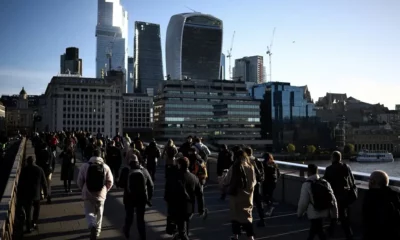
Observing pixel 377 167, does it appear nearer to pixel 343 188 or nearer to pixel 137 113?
pixel 343 188

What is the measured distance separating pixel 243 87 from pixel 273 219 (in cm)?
15078

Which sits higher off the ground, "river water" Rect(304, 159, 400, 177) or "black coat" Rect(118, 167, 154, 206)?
"black coat" Rect(118, 167, 154, 206)

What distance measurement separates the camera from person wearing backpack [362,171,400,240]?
5.57m

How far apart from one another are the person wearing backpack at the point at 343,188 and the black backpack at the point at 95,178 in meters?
4.96

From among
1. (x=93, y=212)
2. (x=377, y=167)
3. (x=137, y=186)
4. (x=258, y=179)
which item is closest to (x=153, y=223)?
(x=93, y=212)

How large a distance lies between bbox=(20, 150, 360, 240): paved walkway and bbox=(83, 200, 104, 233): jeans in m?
0.56

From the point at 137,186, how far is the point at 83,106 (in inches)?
6368

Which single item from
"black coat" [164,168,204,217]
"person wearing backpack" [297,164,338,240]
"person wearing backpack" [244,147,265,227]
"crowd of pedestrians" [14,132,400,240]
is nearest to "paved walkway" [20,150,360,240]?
"person wearing backpack" [244,147,265,227]

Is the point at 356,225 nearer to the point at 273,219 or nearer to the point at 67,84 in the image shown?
the point at 273,219

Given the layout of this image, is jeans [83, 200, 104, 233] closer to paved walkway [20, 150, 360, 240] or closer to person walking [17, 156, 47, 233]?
paved walkway [20, 150, 360, 240]

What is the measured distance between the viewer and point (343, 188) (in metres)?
8.99

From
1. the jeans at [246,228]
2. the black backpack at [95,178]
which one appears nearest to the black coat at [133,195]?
the black backpack at [95,178]

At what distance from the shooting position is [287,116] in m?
173

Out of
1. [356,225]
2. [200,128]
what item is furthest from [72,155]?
[200,128]
